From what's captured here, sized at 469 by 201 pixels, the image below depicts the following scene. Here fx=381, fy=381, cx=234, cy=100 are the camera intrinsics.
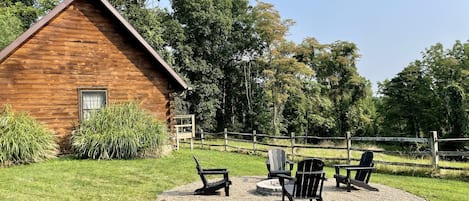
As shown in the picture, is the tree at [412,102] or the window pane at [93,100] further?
the tree at [412,102]

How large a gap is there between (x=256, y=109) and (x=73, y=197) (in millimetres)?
30378

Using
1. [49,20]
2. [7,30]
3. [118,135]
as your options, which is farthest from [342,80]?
[49,20]

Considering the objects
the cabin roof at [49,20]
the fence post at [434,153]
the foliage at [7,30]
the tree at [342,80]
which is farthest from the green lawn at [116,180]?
the tree at [342,80]

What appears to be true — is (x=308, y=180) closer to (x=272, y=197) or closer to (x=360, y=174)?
(x=272, y=197)

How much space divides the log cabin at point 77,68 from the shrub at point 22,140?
0.76 metres

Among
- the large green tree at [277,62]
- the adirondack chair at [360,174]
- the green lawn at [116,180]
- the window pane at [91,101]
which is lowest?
the green lawn at [116,180]

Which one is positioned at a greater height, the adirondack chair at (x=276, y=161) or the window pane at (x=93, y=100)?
the window pane at (x=93, y=100)

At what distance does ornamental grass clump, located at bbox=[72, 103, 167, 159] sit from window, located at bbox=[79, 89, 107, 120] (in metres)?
0.62

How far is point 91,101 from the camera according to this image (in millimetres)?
14227

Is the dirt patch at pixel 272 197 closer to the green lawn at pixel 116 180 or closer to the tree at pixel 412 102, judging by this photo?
the green lawn at pixel 116 180

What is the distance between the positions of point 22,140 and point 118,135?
2.82 m

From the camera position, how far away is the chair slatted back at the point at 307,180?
6.57 metres

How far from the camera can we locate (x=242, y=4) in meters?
38.6

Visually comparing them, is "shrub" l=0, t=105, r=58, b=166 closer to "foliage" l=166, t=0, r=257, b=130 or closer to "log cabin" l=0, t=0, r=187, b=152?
"log cabin" l=0, t=0, r=187, b=152
